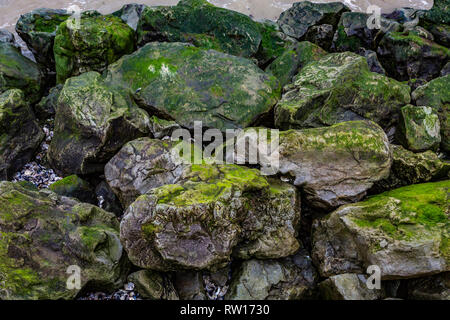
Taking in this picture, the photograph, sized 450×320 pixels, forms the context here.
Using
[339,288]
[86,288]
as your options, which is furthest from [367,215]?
[86,288]

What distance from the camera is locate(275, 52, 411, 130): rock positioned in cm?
556

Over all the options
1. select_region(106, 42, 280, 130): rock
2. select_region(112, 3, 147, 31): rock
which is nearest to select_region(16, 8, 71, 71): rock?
select_region(112, 3, 147, 31): rock

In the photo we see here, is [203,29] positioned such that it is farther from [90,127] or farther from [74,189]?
[74,189]

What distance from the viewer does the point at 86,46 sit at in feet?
22.1

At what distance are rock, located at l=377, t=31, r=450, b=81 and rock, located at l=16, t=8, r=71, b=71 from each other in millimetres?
7165

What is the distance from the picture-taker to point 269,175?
4.82 m

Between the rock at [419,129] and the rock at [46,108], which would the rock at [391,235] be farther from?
the rock at [46,108]

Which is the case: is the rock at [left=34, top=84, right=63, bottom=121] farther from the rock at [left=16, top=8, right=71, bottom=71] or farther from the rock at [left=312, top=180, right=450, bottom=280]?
the rock at [left=312, top=180, right=450, bottom=280]

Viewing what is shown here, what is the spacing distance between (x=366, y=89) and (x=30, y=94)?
6.30 meters

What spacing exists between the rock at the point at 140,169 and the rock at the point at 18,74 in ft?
10.3

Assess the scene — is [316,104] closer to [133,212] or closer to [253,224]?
[253,224]

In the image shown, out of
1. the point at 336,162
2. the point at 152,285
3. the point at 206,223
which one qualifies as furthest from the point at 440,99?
the point at 152,285

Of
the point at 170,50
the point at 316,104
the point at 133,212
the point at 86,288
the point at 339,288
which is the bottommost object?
the point at 86,288

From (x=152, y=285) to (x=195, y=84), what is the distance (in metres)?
3.45
